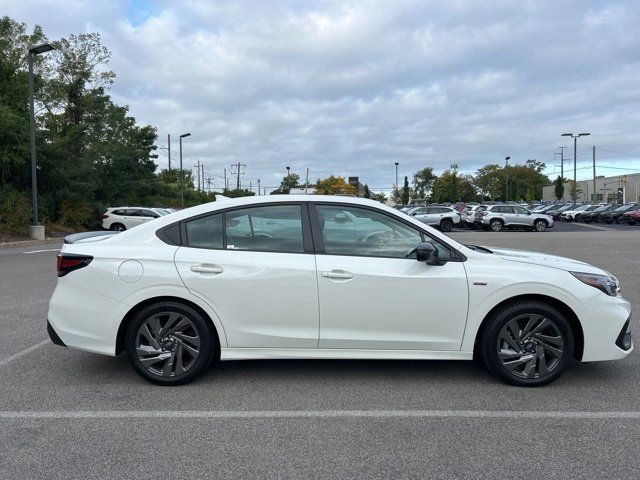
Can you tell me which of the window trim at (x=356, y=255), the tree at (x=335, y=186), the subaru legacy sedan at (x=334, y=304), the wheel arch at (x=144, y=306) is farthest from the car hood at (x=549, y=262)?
the tree at (x=335, y=186)

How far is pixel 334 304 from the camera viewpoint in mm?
4230

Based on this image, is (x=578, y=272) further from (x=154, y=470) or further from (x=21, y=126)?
(x=21, y=126)

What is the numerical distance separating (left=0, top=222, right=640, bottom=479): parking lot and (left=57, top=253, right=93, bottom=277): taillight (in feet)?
3.20

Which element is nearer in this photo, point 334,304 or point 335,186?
point 334,304

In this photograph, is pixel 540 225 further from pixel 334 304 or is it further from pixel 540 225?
pixel 334 304

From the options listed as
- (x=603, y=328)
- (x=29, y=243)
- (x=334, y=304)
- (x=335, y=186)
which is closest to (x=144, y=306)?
(x=334, y=304)

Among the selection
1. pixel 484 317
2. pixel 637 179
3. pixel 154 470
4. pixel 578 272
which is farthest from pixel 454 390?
pixel 637 179

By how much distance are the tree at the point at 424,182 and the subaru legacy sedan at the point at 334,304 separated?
5721 inches

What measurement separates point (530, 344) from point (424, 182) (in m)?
150

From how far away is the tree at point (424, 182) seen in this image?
149 metres

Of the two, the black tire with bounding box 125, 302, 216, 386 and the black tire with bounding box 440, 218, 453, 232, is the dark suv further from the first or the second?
the black tire with bounding box 125, 302, 216, 386

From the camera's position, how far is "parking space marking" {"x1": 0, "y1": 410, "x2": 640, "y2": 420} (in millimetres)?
3777

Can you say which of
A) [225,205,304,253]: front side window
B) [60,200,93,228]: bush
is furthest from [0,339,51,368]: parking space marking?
[60,200,93,228]: bush

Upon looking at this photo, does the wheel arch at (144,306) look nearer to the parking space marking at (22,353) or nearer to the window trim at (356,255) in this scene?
the window trim at (356,255)
